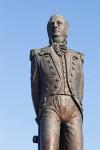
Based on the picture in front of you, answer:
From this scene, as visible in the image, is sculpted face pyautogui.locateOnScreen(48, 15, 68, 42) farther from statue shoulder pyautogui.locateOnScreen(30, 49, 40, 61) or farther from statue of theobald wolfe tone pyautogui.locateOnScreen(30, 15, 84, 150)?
statue shoulder pyautogui.locateOnScreen(30, 49, 40, 61)

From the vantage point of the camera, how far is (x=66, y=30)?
11.4 m

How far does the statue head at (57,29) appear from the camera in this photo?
11250mm

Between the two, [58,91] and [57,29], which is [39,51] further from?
[58,91]

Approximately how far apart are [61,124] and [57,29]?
6.58 ft

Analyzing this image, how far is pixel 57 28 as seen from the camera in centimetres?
1128

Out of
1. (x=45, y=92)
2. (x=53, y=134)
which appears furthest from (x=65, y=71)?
(x=53, y=134)

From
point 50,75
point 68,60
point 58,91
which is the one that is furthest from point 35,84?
point 68,60

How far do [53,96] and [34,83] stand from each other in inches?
21.6

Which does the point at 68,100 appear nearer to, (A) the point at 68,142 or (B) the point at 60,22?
(A) the point at 68,142

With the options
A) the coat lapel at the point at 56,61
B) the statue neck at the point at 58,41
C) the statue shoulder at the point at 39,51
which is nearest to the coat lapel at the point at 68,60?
the coat lapel at the point at 56,61

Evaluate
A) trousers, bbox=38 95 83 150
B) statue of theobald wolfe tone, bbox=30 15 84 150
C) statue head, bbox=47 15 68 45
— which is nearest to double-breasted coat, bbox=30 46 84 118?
statue of theobald wolfe tone, bbox=30 15 84 150

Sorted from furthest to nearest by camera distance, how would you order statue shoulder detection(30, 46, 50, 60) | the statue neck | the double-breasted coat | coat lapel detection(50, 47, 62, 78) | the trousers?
the statue neck, statue shoulder detection(30, 46, 50, 60), coat lapel detection(50, 47, 62, 78), the double-breasted coat, the trousers

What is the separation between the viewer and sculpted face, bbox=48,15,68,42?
36.9ft

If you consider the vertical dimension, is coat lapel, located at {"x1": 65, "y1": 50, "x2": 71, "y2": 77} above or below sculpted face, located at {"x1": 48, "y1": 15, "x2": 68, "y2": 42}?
below
